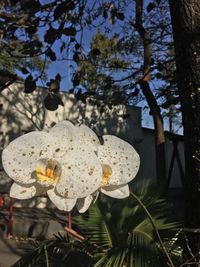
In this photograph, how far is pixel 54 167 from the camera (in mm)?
1305

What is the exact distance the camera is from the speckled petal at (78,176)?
4.22 ft

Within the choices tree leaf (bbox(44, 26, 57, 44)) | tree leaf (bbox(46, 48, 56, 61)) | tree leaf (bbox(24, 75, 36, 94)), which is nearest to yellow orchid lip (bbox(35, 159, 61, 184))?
tree leaf (bbox(24, 75, 36, 94))

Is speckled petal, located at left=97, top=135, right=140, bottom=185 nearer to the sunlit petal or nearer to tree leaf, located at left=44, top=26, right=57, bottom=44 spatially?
the sunlit petal

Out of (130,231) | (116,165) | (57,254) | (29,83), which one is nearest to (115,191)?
(116,165)

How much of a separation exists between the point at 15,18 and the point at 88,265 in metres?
2.18

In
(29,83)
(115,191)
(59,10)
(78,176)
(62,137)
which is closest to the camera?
(78,176)

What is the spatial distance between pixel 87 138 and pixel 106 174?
0.13m

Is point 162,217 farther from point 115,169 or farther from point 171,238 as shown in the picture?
point 115,169

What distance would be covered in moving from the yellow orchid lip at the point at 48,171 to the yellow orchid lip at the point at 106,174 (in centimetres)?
17

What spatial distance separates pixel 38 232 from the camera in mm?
8570

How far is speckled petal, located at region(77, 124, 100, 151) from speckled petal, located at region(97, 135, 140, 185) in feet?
0.08

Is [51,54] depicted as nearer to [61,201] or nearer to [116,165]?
[116,165]

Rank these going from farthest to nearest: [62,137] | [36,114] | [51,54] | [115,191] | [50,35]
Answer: [36,114] < [51,54] < [50,35] < [115,191] < [62,137]

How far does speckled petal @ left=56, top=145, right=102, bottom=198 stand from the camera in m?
1.29
